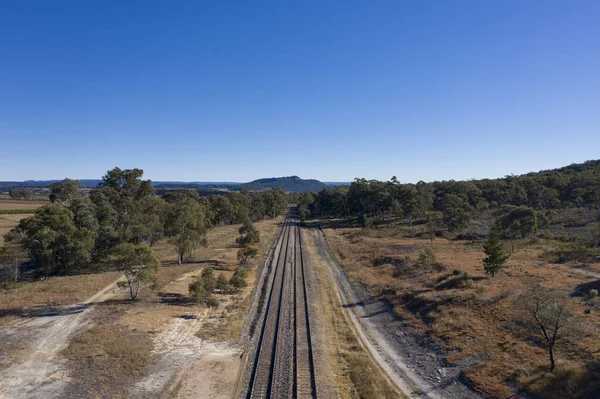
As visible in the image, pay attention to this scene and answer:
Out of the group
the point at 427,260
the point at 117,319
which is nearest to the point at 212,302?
the point at 117,319

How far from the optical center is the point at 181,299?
32.7m

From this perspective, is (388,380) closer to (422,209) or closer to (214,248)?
(214,248)

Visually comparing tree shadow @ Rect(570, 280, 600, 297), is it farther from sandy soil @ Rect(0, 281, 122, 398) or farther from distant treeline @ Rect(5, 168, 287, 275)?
distant treeline @ Rect(5, 168, 287, 275)

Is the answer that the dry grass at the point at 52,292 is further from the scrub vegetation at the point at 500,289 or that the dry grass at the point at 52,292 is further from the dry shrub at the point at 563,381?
the dry shrub at the point at 563,381

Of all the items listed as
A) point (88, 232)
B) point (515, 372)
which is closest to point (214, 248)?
point (88, 232)

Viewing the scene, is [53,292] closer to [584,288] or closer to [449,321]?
[449,321]

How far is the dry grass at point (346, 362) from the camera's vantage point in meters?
17.8

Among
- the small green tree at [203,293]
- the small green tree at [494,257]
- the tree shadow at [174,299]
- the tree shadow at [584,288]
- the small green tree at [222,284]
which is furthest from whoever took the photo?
the small green tree at [222,284]

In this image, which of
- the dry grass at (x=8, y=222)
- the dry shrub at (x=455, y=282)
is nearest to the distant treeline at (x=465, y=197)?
the dry shrub at (x=455, y=282)

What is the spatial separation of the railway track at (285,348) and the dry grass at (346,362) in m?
1.31

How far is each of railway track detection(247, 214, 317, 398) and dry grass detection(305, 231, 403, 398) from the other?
131 centimetres

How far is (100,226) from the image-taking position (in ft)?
161

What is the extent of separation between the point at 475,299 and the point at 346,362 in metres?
14.6

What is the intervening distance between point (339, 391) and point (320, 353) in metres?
4.07
